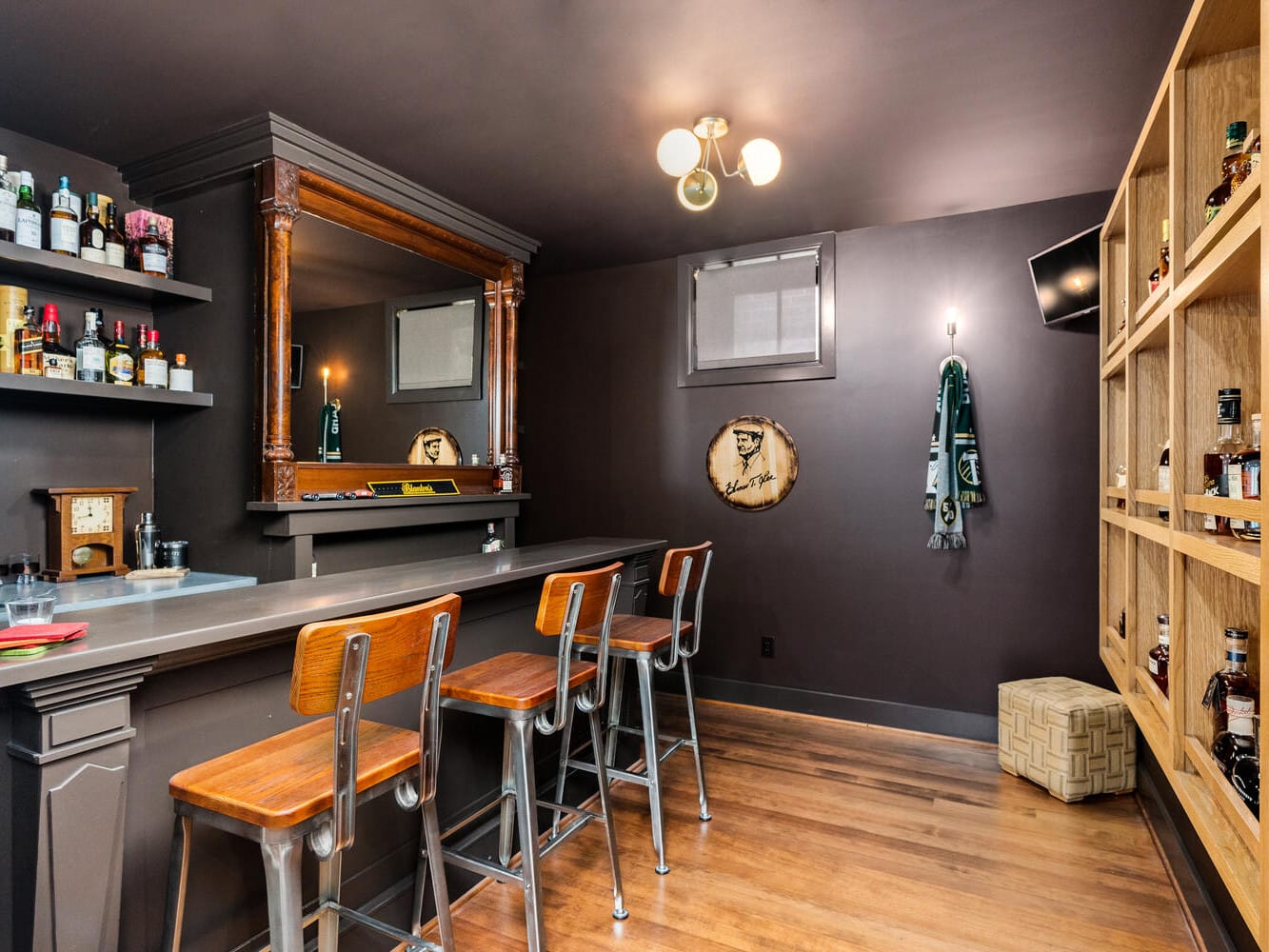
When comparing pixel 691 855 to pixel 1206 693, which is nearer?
pixel 1206 693

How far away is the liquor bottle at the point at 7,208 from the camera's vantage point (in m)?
2.33

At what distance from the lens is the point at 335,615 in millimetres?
1605

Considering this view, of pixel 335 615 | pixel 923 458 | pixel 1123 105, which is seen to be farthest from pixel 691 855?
pixel 1123 105

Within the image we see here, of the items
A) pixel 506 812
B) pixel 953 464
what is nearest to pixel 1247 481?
pixel 506 812

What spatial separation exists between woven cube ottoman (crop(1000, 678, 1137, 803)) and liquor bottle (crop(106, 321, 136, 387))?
3776 millimetres

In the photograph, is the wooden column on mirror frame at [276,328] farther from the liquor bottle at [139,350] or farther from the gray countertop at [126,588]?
the liquor bottle at [139,350]

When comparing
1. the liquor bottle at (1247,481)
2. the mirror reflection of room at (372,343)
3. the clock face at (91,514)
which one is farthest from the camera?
the mirror reflection of room at (372,343)

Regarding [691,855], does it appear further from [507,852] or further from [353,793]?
[353,793]

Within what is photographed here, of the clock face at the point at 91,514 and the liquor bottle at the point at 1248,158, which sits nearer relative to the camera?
the liquor bottle at the point at 1248,158

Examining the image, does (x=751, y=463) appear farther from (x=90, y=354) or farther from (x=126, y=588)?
(x=90, y=354)

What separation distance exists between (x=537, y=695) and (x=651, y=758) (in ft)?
2.44

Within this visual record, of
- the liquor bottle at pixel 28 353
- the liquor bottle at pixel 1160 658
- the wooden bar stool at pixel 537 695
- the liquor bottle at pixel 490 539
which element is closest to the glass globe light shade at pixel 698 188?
the wooden bar stool at pixel 537 695

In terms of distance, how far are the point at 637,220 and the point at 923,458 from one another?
1.91m

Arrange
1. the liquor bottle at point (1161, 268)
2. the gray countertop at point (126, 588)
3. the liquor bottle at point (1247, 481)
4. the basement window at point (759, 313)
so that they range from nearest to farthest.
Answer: the liquor bottle at point (1247, 481) → the liquor bottle at point (1161, 268) → the gray countertop at point (126, 588) → the basement window at point (759, 313)
